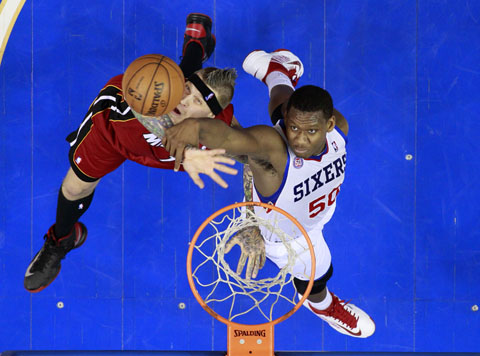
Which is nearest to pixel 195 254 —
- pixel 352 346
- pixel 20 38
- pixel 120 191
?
pixel 120 191

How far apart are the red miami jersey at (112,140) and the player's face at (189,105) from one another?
0.29 m

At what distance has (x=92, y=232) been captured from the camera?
4348 millimetres

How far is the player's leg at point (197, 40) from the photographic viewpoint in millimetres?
3731

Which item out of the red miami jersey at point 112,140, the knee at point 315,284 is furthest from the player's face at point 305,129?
the knee at point 315,284

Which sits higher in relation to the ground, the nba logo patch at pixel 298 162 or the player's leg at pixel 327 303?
the nba logo patch at pixel 298 162

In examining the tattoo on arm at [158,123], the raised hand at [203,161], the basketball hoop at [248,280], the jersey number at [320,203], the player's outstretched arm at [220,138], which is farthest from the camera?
the jersey number at [320,203]

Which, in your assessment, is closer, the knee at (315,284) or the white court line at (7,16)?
the knee at (315,284)

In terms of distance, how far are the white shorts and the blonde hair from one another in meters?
1.14

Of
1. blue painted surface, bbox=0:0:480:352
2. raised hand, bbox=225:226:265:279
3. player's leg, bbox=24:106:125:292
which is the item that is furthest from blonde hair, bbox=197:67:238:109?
blue painted surface, bbox=0:0:480:352

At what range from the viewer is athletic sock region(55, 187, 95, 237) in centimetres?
351

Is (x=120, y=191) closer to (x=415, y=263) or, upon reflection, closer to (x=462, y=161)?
(x=415, y=263)

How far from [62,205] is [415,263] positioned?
10.8 ft

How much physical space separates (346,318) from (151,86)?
2.71 meters

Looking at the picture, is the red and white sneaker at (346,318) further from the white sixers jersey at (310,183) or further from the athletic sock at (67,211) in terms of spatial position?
the athletic sock at (67,211)
